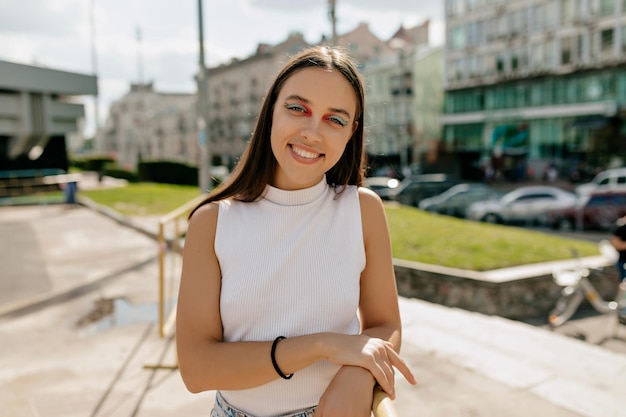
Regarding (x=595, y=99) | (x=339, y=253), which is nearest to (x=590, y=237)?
(x=339, y=253)

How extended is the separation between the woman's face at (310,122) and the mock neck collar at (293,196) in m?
0.05

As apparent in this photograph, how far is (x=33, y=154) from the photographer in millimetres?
29875

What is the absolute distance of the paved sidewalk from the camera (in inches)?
157

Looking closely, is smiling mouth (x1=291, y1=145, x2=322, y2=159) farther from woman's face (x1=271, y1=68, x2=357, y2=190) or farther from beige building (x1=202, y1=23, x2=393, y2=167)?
Answer: beige building (x1=202, y1=23, x2=393, y2=167)

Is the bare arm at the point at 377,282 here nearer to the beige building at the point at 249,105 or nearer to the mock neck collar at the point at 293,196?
the mock neck collar at the point at 293,196

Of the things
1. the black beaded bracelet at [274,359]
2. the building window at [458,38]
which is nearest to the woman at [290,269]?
the black beaded bracelet at [274,359]

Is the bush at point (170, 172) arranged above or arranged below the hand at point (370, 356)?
below

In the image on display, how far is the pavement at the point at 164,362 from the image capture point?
4.00 metres

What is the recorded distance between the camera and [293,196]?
1.66 m

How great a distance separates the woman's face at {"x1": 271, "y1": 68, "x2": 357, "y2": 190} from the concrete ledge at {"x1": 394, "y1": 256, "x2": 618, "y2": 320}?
7.38 m

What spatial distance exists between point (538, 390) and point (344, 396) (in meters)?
3.46

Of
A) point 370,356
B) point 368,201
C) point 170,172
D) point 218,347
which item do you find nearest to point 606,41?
point 170,172

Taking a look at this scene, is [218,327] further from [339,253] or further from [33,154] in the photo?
[33,154]

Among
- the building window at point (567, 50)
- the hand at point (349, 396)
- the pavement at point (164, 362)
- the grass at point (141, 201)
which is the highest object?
the building window at point (567, 50)
